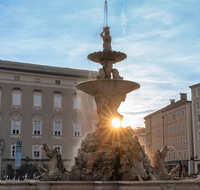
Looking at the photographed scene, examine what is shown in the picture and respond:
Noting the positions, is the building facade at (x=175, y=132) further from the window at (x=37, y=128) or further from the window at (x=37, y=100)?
the window at (x=37, y=100)

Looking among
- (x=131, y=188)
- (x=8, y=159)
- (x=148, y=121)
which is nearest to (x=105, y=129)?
(x=131, y=188)

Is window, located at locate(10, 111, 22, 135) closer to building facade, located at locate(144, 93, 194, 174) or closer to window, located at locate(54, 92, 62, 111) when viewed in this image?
window, located at locate(54, 92, 62, 111)

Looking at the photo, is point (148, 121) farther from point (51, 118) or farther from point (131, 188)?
point (131, 188)

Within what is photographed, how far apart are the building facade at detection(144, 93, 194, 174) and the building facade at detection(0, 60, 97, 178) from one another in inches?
658

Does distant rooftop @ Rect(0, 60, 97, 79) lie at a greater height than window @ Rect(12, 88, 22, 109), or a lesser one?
greater

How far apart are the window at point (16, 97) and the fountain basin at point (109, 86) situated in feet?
104

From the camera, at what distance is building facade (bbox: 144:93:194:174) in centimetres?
5434

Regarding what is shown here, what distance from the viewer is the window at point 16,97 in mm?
43438

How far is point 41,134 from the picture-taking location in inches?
1736

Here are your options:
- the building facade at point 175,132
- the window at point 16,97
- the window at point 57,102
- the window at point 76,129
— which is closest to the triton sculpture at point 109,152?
the window at point 16,97

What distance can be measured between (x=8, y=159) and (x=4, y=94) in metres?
8.81

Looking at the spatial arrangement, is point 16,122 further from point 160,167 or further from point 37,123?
point 160,167

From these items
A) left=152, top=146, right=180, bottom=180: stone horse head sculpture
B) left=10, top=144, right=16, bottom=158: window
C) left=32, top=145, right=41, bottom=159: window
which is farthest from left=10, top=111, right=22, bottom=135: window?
left=152, top=146, right=180, bottom=180: stone horse head sculpture

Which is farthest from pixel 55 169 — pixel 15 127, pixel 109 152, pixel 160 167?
pixel 15 127
